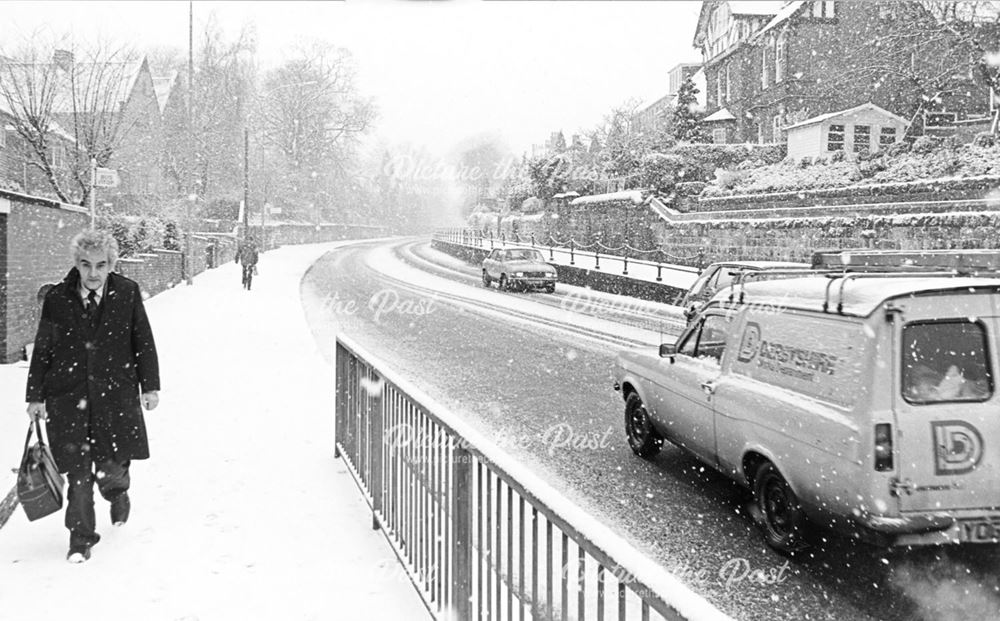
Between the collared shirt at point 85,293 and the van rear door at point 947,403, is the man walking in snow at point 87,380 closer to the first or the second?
the collared shirt at point 85,293

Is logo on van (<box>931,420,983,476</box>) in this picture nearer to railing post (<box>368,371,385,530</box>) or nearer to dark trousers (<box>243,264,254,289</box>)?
railing post (<box>368,371,385,530</box>)

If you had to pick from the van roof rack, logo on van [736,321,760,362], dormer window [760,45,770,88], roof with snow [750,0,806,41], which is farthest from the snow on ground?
roof with snow [750,0,806,41]

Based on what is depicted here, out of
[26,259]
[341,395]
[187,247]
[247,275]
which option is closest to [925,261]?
[341,395]

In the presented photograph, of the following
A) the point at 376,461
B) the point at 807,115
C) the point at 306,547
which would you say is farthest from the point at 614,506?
the point at 807,115

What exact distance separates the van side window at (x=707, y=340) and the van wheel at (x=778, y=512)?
1516 millimetres

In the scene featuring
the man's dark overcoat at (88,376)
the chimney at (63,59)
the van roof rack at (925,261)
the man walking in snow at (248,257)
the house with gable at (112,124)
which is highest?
the chimney at (63,59)

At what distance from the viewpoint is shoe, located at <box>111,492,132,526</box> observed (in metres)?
5.07

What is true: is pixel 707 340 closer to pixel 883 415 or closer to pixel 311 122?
pixel 883 415

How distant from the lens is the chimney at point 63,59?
82.6 ft

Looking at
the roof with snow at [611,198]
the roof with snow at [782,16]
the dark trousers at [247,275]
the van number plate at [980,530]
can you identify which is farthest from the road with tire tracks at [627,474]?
the roof with snow at [782,16]

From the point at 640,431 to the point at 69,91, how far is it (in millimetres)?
26377

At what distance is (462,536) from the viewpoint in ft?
11.6

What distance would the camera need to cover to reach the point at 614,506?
6.14m

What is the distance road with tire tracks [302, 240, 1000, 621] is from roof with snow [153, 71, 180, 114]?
146 feet
